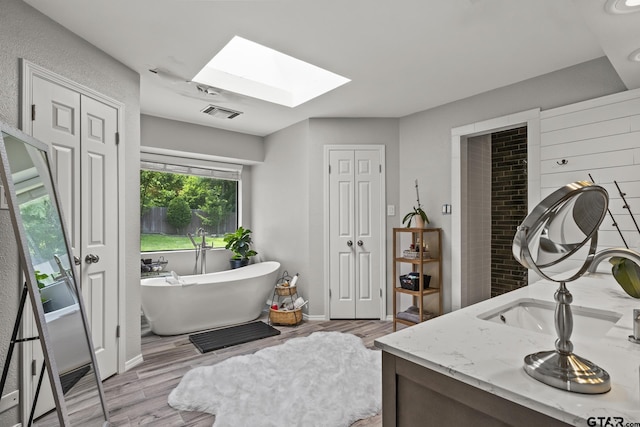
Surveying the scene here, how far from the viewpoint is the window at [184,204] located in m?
4.47

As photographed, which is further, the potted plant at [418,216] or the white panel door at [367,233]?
the white panel door at [367,233]

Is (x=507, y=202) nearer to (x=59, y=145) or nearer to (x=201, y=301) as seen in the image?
(x=201, y=301)

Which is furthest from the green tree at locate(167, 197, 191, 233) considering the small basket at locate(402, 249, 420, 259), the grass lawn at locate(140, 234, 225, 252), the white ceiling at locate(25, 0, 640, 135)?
the small basket at locate(402, 249, 420, 259)

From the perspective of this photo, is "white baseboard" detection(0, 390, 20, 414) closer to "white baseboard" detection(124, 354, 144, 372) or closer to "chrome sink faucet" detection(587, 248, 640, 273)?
Answer: "white baseboard" detection(124, 354, 144, 372)

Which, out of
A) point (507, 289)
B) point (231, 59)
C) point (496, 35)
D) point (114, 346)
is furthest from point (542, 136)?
point (114, 346)

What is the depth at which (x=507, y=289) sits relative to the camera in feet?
13.8

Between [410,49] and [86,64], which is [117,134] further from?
[410,49]

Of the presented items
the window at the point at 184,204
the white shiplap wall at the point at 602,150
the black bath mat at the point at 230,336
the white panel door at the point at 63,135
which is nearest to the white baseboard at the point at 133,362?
the black bath mat at the point at 230,336

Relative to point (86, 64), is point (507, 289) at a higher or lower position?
lower

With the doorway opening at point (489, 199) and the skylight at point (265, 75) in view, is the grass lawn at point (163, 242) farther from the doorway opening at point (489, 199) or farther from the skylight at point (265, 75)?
the doorway opening at point (489, 199)

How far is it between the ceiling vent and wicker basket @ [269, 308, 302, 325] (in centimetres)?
230

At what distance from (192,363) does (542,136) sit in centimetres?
353

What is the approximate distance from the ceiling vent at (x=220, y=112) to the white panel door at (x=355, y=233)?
48.1 inches

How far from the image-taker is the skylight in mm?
3125
